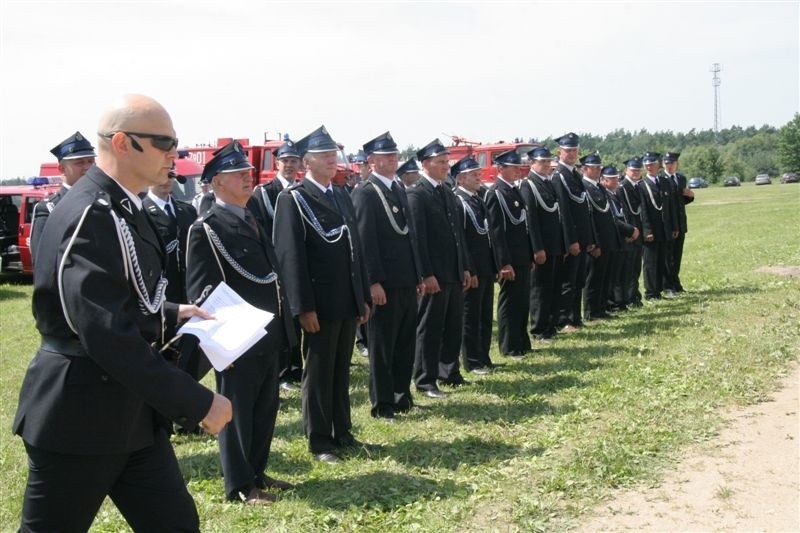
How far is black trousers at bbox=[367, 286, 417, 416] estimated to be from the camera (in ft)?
22.8

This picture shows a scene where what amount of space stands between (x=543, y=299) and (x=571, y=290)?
708 millimetres

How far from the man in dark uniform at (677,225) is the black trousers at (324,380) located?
30.4 feet

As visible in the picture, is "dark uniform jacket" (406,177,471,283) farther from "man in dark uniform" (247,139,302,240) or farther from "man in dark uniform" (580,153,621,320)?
"man in dark uniform" (580,153,621,320)

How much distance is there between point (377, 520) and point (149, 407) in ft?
6.88

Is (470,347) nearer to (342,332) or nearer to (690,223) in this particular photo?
(342,332)

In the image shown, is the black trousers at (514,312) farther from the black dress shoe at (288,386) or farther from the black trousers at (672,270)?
the black trousers at (672,270)

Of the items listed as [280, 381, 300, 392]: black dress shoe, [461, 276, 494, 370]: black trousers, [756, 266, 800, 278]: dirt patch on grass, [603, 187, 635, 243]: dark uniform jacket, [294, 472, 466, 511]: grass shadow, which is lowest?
[280, 381, 300, 392]: black dress shoe

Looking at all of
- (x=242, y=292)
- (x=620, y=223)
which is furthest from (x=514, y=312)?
(x=242, y=292)

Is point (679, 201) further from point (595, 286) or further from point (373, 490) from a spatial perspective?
point (373, 490)

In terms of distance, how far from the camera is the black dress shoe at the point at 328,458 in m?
5.85

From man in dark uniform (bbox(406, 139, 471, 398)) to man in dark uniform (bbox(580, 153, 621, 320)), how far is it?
4.51 meters

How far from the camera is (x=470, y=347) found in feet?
29.0

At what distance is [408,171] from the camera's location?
8766 millimetres

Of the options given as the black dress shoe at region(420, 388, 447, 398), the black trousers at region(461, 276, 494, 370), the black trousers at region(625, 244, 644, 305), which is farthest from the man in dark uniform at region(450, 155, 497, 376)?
the black trousers at region(625, 244, 644, 305)
